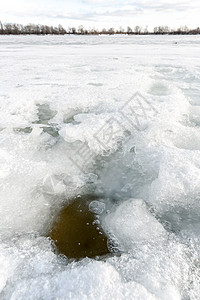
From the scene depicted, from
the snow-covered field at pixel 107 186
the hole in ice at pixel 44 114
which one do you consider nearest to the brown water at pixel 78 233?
the snow-covered field at pixel 107 186

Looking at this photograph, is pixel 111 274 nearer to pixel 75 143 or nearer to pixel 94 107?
pixel 75 143

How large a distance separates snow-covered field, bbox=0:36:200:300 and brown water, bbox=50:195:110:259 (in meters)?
0.07

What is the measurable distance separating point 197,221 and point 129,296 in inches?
30.8

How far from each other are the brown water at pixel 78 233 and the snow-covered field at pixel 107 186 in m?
0.07

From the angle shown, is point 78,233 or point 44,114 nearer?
point 78,233

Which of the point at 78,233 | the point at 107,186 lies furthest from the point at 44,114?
the point at 78,233

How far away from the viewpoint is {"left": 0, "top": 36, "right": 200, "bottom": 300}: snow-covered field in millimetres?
1228

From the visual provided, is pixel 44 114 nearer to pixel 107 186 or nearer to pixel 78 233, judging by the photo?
pixel 107 186

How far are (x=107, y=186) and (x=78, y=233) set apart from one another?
21.7 inches

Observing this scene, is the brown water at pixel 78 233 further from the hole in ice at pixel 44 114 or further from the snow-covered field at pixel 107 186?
the hole in ice at pixel 44 114

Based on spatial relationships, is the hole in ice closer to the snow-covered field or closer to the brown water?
the snow-covered field

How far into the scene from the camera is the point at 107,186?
1961 millimetres

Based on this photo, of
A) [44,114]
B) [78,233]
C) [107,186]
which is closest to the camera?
[78,233]

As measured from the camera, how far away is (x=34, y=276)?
1263 mm
